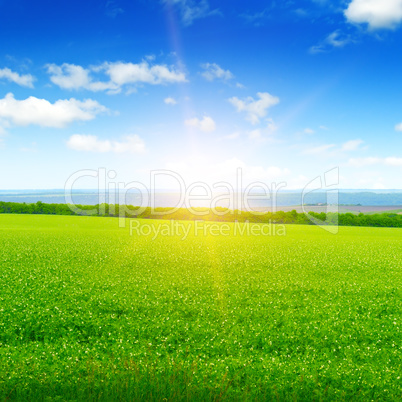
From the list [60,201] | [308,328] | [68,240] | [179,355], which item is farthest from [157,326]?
[60,201]

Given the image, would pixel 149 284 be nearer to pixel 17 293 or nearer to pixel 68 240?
pixel 17 293

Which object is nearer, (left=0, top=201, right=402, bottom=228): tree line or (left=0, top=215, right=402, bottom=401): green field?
(left=0, top=215, right=402, bottom=401): green field

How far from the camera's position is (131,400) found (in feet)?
14.7

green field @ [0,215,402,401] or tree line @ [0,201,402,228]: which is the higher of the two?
tree line @ [0,201,402,228]

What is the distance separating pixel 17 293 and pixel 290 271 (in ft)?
27.8

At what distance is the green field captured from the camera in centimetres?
510

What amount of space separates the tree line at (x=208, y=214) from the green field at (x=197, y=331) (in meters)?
22.3

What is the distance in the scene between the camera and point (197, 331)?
6.73 metres

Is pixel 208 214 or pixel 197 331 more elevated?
pixel 208 214

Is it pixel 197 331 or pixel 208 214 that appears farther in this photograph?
pixel 208 214

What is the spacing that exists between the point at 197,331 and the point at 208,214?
98.2 feet

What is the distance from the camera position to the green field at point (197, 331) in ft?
16.7

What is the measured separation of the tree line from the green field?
73.0ft

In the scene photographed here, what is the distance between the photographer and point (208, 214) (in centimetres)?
3662
